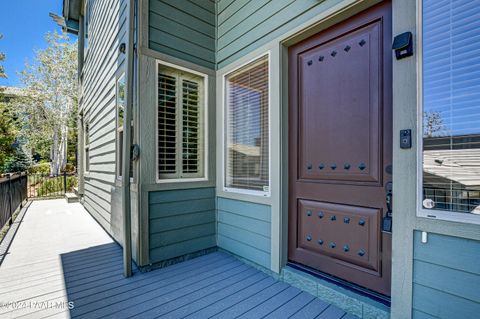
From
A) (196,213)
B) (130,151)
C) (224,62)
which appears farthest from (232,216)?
(224,62)

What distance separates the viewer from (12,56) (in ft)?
44.4

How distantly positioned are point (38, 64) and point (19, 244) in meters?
13.3

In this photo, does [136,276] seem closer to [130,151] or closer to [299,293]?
[130,151]

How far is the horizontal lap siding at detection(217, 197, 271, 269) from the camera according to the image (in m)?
2.45

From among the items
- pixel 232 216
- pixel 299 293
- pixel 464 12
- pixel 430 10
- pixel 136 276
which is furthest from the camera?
pixel 232 216

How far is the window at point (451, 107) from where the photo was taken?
4.17ft

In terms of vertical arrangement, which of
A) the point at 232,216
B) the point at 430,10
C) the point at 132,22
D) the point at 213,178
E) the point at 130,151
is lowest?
the point at 232,216

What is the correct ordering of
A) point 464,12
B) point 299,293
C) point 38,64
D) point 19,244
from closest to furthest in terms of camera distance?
1. point 464,12
2. point 299,293
3. point 19,244
4. point 38,64

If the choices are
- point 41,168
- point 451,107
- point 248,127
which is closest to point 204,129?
point 248,127

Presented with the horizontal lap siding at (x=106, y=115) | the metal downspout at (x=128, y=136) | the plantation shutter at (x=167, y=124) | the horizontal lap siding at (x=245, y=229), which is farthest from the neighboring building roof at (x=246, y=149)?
the horizontal lap siding at (x=106, y=115)

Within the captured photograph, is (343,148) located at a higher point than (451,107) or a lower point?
lower

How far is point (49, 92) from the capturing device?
12.5 m

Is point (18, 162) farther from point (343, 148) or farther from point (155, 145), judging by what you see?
point (343, 148)

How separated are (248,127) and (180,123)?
842 mm
